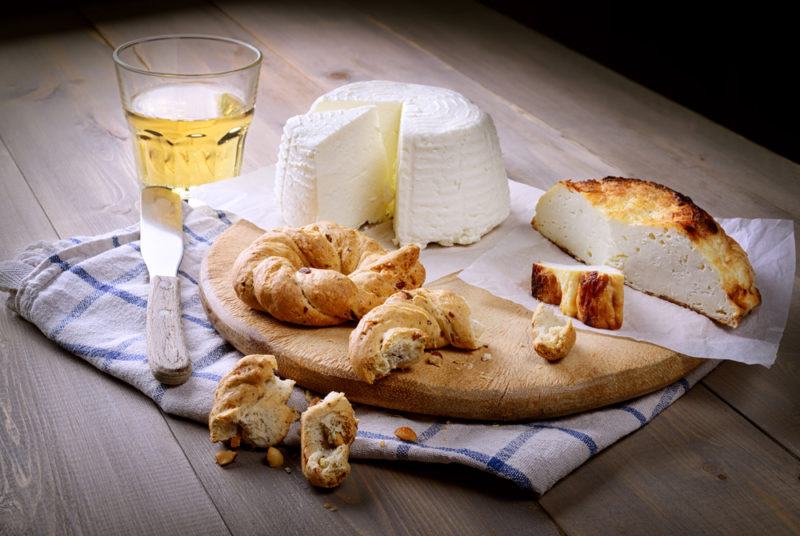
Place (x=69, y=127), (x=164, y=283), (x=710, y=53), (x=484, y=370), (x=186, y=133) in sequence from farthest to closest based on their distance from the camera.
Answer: (x=710, y=53) → (x=69, y=127) → (x=186, y=133) → (x=164, y=283) → (x=484, y=370)

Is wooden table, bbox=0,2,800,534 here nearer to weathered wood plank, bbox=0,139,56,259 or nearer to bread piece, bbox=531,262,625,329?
weathered wood plank, bbox=0,139,56,259

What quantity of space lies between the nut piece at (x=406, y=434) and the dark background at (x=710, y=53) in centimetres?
256

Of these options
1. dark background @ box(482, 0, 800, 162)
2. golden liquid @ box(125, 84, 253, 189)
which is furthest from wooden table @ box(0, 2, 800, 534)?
dark background @ box(482, 0, 800, 162)

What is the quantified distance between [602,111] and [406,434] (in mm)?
1745

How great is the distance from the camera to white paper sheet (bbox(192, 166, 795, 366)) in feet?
5.78

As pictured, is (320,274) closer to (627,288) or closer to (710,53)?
(627,288)

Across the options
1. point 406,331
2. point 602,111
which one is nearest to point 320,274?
point 406,331

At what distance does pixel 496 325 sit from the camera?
1774 mm

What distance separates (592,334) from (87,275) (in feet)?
3.30

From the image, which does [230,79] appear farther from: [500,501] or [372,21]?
[372,21]

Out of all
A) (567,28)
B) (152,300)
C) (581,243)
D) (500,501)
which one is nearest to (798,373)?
(581,243)

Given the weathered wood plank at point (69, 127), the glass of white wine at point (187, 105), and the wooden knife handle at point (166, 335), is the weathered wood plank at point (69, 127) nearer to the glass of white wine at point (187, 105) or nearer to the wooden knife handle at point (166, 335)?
the glass of white wine at point (187, 105)

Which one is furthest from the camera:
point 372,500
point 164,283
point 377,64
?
point 377,64

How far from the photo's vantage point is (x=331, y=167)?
6.69 ft
